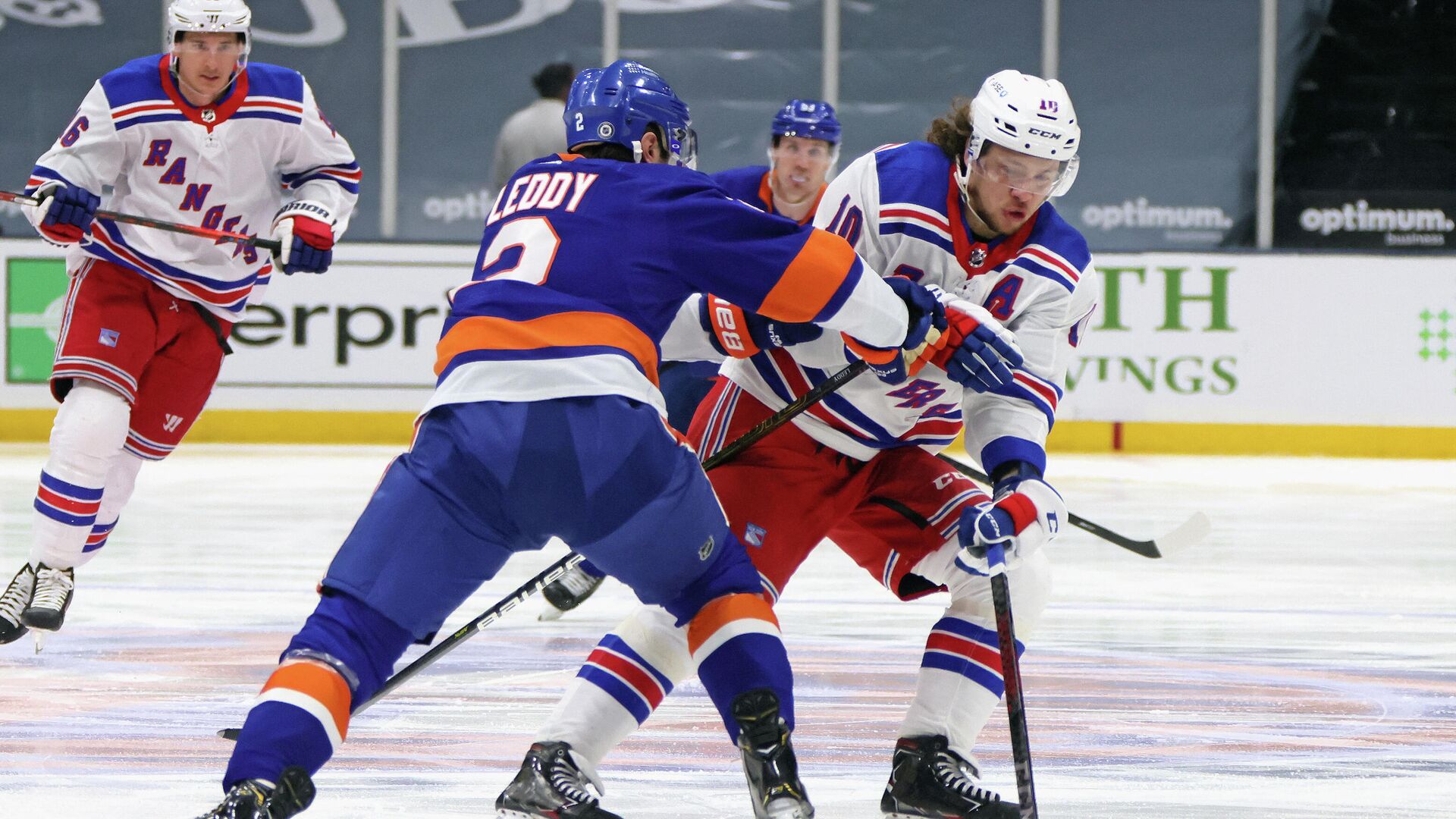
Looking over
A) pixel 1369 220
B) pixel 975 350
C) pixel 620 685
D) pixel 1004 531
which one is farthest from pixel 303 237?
pixel 1369 220

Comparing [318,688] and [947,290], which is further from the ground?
[947,290]

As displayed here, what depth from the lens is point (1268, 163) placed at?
9344 mm

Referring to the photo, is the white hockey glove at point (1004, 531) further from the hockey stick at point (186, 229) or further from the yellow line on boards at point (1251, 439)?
the yellow line on boards at point (1251, 439)

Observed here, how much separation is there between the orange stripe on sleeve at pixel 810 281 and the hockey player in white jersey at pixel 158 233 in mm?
1764

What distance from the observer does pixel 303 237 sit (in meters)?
3.85

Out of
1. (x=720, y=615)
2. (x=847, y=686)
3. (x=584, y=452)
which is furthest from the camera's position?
(x=847, y=686)

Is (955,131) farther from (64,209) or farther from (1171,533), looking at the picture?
(64,209)

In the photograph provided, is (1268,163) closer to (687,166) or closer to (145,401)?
(145,401)

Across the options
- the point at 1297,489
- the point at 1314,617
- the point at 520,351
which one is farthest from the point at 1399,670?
the point at 1297,489

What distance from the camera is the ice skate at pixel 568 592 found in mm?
4125

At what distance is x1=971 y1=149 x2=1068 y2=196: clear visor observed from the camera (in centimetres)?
263

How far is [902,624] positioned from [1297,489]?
10.8 feet

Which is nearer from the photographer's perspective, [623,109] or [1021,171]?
[623,109]

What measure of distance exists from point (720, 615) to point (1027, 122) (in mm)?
834
